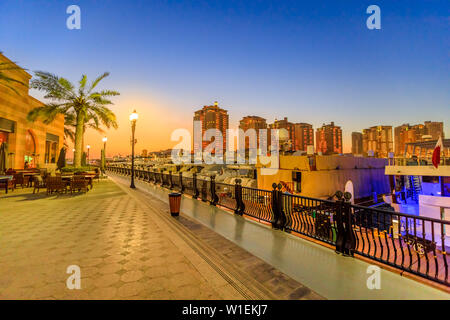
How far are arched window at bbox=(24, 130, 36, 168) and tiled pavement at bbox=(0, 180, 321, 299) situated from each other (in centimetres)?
1854

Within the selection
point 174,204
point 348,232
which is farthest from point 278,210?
point 174,204

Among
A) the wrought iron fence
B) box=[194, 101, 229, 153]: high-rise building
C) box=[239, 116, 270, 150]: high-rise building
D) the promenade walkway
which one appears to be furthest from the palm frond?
box=[194, 101, 229, 153]: high-rise building

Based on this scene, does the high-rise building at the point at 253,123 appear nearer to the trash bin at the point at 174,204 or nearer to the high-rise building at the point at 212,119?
the high-rise building at the point at 212,119

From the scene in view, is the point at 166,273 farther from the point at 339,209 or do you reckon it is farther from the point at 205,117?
the point at 205,117

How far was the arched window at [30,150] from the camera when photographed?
1956 cm

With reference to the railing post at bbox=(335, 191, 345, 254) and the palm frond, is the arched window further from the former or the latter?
the railing post at bbox=(335, 191, 345, 254)

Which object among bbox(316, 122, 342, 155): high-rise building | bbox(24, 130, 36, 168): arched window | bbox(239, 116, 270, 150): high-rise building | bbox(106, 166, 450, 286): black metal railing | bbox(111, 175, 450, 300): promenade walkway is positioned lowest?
bbox(111, 175, 450, 300): promenade walkway

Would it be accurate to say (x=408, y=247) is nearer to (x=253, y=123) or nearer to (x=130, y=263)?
(x=130, y=263)

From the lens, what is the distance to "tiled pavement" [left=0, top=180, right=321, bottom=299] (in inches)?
113

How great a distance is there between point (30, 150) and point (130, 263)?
25.5 m

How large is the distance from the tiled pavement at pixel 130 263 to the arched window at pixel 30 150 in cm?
1854
